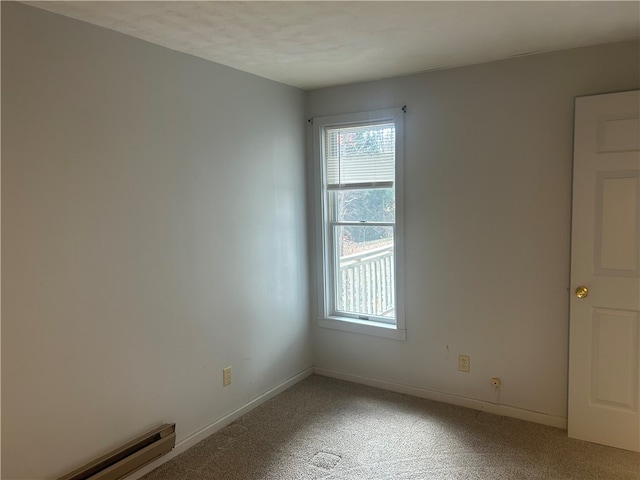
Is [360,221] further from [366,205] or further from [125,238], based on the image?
[125,238]

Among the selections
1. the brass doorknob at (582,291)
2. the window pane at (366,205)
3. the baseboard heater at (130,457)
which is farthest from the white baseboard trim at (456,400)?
the baseboard heater at (130,457)

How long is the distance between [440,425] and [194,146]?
230 cm

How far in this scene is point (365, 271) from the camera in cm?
372

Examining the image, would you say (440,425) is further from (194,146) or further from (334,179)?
(194,146)

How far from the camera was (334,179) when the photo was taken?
144 inches

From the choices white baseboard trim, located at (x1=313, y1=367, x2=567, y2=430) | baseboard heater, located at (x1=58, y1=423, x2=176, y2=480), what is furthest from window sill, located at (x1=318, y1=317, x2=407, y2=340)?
baseboard heater, located at (x1=58, y1=423, x2=176, y2=480)

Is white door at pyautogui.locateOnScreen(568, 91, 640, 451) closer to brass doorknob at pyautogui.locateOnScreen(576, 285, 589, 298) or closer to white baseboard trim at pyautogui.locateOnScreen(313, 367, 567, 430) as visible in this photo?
brass doorknob at pyautogui.locateOnScreen(576, 285, 589, 298)

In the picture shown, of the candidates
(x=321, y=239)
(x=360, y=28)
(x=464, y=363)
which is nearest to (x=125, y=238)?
(x=360, y=28)

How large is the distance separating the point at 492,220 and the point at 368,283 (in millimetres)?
1130

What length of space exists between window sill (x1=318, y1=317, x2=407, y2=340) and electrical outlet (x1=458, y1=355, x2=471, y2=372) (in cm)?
41

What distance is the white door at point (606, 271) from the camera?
8.36ft

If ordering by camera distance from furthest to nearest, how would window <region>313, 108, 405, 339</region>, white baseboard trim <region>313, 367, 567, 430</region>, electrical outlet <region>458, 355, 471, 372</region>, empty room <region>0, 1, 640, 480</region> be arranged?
1. window <region>313, 108, 405, 339</region>
2. electrical outlet <region>458, 355, 471, 372</region>
3. white baseboard trim <region>313, 367, 567, 430</region>
4. empty room <region>0, 1, 640, 480</region>

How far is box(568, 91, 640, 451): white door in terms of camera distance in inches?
100

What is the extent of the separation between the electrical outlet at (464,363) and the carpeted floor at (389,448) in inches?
→ 10.6
